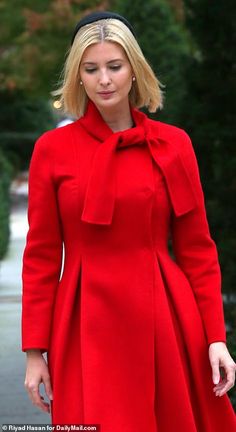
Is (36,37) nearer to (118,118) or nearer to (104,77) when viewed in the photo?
(118,118)

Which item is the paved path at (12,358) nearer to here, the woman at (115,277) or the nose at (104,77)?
the woman at (115,277)

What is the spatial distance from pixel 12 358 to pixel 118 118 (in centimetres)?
424

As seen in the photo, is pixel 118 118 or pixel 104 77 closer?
pixel 104 77

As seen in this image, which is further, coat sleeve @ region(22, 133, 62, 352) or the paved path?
the paved path

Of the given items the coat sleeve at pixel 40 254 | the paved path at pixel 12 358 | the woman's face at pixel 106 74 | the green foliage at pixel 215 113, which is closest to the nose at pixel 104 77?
the woman's face at pixel 106 74

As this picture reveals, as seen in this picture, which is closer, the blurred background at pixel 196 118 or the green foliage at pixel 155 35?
the blurred background at pixel 196 118

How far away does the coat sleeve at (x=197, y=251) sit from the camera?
2.98 meters

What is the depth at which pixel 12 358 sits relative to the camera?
7.00m

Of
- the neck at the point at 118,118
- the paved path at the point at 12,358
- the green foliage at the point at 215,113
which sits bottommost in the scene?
the paved path at the point at 12,358

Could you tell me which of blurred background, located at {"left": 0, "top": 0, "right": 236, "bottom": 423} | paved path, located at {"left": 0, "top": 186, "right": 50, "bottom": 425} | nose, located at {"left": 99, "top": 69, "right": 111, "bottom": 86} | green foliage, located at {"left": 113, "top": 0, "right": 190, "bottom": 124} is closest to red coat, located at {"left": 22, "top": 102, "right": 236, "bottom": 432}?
nose, located at {"left": 99, "top": 69, "right": 111, "bottom": 86}

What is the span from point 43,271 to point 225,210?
201 inches

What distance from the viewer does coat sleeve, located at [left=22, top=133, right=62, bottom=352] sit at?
2.92 m

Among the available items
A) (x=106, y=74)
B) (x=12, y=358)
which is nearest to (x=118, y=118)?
(x=106, y=74)

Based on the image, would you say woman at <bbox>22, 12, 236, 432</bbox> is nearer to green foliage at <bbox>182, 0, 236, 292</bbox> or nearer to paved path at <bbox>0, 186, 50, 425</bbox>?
paved path at <bbox>0, 186, 50, 425</bbox>
